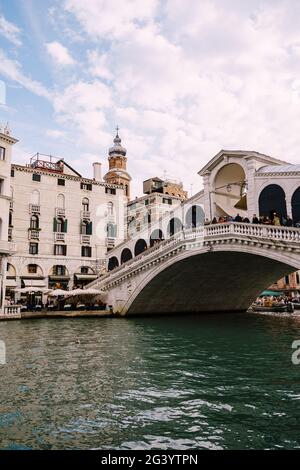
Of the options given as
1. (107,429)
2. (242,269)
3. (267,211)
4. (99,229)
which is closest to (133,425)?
(107,429)

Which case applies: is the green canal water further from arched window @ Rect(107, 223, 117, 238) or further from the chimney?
the chimney

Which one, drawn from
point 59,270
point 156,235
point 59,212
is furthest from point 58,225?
point 156,235

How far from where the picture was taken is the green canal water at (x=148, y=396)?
586 cm

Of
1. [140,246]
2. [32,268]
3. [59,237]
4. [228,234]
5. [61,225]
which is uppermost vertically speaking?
[61,225]

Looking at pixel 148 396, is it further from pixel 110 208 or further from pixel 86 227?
pixel 110 208

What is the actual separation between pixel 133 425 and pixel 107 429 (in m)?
0.45

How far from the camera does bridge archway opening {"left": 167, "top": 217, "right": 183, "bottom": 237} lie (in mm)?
31422

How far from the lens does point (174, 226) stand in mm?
32062

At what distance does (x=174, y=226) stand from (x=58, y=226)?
12602 mm

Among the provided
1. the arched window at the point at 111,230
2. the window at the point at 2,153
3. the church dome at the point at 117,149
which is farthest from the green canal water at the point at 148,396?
the church dome at the point at 117,149

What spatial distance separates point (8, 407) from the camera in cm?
714

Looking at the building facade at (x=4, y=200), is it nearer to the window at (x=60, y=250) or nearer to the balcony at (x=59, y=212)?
the balcony at (x=59, y=212)

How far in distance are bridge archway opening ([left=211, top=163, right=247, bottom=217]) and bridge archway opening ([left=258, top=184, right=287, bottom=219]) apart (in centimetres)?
387
